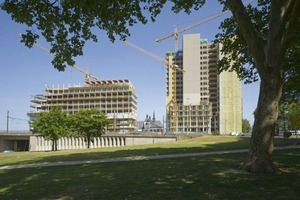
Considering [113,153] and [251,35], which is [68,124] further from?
[251,35]

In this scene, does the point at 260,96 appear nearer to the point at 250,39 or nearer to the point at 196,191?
the point at 250,39

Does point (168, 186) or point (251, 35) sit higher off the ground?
point (251, 35)

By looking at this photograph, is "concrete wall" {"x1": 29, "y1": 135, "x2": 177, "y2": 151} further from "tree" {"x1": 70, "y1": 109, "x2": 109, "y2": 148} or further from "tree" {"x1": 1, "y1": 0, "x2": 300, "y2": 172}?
"tree" {"x1": 1, "y1": 0, "x2": 300, "y2": 172}

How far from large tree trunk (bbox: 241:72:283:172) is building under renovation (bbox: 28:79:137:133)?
153835 mm

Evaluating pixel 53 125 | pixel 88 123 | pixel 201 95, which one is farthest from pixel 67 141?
pixel 201 95

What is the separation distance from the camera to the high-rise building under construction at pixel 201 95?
149 meters

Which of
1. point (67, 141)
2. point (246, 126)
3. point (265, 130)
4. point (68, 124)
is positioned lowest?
point (67, 141)

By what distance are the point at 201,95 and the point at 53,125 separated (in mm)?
105457

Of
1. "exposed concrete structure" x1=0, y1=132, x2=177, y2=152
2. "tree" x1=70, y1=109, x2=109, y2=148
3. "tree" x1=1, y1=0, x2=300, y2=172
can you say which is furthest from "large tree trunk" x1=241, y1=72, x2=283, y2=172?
"exposed concrete structure" x1=0, y1=132, x2=177, y2=152

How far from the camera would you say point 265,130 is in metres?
11.6

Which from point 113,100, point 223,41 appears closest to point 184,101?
point 113,100

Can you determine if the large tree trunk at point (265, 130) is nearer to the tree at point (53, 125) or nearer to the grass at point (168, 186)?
the grass at point (168, 186)

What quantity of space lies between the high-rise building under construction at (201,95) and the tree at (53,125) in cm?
9480

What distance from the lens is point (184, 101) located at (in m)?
158
